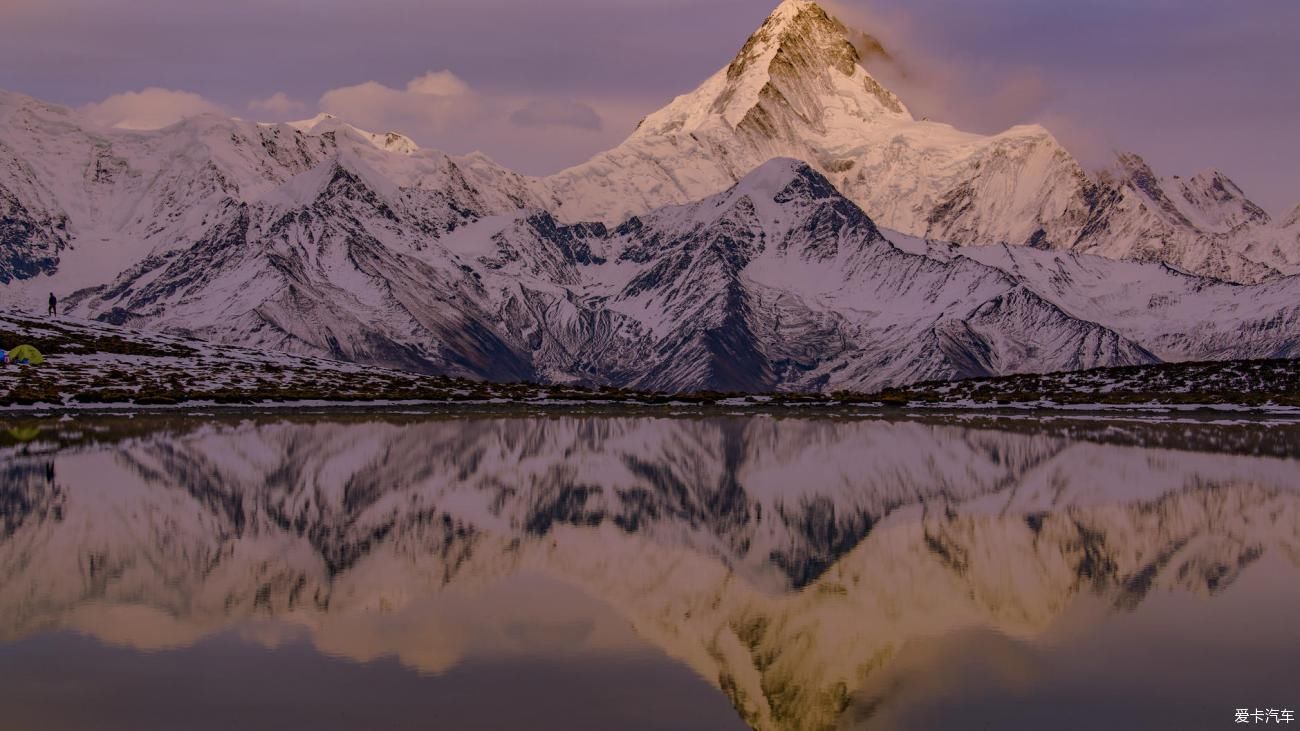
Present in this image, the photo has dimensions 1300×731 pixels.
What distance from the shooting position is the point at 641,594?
1329 inches

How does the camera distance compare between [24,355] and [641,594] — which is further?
[24,355]

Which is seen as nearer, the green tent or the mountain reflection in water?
the mountain reflection in water

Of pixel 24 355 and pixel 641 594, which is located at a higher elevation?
pixel 24 355

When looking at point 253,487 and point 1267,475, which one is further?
point 1267,475

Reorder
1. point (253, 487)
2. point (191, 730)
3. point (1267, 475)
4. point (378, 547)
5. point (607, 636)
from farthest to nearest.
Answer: point (1267, 475) < point (253, 487) < point (378, 547) < point (607, 636) < point (191, 730)

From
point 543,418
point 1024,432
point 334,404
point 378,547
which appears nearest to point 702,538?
point 378,547

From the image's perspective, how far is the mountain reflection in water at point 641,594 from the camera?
79.1 ft

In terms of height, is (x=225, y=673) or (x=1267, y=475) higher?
(x=1267, y=475)

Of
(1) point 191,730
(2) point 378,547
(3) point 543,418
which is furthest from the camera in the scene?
(3) point 543,418

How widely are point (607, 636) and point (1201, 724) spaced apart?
36.9 feet

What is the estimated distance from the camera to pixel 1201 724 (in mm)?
22641

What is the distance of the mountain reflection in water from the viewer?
24109 millimetres

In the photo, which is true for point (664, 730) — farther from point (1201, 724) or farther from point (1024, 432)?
point (1024, 432)

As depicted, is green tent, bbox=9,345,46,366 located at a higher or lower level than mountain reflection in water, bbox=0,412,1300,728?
higher
